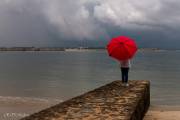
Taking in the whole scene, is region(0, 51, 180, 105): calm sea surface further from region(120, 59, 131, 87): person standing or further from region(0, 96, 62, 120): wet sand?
region(120, 59, 131, 87): person standing

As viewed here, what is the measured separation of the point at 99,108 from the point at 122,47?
395 centimetres

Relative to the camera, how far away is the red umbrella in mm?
12875

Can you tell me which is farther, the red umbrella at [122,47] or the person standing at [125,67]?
the person standing at [125,67]

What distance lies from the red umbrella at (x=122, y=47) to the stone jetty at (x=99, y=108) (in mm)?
1251

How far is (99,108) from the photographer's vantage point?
9.29m

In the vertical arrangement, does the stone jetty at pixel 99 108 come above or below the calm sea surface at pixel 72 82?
above

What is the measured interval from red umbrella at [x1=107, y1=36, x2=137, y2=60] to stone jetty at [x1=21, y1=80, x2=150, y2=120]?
1.25 meters

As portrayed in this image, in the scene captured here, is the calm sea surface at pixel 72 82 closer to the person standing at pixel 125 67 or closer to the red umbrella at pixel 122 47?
the person standing at pixel 125 67

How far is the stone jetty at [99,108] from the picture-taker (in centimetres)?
836

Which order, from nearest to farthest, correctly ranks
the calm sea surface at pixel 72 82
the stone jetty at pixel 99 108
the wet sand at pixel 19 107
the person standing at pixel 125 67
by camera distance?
1. the stone jetty at pixel 99 108
2. the person standing at pixel 125 67
3. the wet sand at pixel 19 107
4. the calm sea surface at pixel 72 82

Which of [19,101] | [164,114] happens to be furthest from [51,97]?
[164,114]

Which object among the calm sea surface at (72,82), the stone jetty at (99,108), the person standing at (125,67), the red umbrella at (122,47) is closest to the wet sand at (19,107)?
the calm sea surface at (72,82)

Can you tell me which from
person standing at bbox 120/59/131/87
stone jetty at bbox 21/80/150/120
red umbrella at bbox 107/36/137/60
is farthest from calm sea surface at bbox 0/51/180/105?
stone jetty at bbox 21/80/150/120

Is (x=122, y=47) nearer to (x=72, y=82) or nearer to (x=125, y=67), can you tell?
(x=125, y=67)
